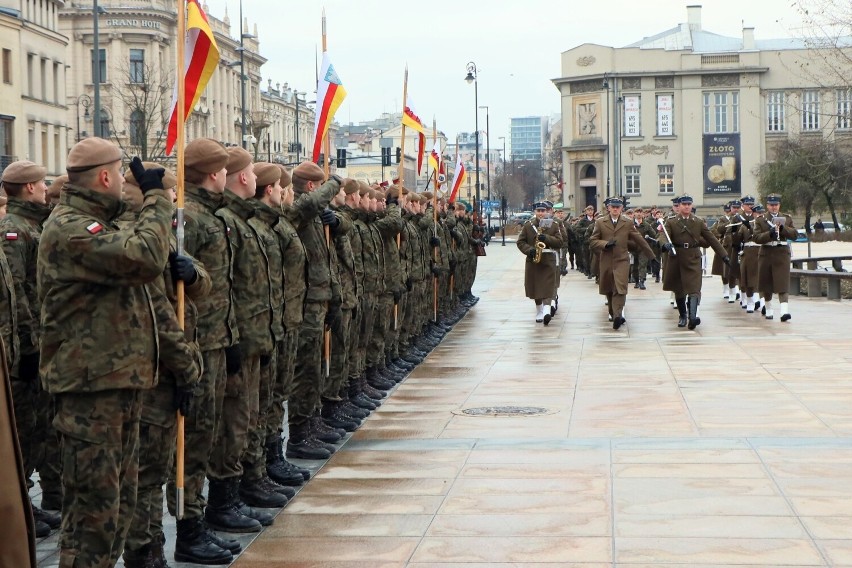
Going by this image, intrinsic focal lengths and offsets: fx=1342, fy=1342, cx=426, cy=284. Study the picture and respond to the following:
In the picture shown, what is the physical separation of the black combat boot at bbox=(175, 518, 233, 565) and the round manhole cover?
512 centimetres

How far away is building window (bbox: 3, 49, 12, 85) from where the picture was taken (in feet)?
186

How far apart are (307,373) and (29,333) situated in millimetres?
2553

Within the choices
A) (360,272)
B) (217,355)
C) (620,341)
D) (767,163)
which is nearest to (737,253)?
(620,341)

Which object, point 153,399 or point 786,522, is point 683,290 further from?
point 153,399

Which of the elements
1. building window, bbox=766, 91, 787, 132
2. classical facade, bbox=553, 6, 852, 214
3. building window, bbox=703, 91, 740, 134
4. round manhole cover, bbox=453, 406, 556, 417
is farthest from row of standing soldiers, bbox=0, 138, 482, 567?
building window, bbox=766, 91, 787, 132

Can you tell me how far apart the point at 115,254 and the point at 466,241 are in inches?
746

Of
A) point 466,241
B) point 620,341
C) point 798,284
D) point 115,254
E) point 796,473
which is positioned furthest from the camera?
point 798,284

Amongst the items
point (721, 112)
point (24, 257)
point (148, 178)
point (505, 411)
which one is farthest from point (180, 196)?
point (721, 112)

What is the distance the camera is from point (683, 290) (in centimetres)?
2033

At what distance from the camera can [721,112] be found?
9669 cm

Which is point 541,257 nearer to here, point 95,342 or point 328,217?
point 328,217

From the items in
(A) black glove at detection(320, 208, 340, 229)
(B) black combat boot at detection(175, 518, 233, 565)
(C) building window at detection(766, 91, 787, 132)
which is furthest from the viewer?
(C) building window at detection(766, 91, 787, 132)

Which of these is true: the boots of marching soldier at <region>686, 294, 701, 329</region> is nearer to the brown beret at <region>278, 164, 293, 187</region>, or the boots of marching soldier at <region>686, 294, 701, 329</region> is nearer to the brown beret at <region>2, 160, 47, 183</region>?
the brown beret at <region>278, 164, 293, 187</region>

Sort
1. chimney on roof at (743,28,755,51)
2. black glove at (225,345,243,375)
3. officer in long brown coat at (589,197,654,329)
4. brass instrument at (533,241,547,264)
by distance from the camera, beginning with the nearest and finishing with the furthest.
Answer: black glove at (225,345,243,375), officer in long brown coat at (589,197,654,329), brass instrument at (533,241,547,264), chimney on roof at (743,28,755,51)
